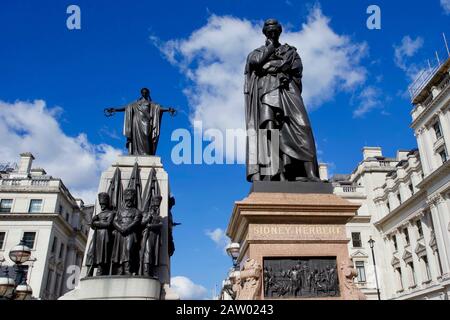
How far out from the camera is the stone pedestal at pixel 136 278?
954 cm

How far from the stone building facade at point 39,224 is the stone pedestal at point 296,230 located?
43.8m

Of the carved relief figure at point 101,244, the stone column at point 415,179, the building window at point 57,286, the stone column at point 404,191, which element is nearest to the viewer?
the carved relief figure at point 101,244

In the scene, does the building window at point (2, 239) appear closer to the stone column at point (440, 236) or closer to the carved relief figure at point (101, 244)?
the carved relief figure at point (101, 244)

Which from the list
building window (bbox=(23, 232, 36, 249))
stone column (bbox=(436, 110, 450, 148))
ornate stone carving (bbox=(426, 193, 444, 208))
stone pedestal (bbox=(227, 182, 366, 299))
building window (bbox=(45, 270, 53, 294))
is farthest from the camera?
building window (bbox=(23, 232, 36, 249))

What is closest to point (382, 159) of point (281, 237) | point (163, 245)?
point (163, 245)

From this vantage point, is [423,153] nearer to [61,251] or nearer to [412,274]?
[412,274]

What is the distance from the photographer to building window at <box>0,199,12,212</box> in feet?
155

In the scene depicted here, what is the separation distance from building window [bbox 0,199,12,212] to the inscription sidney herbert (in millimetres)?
49004

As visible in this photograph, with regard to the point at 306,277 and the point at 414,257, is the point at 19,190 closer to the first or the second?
the point at 414,257

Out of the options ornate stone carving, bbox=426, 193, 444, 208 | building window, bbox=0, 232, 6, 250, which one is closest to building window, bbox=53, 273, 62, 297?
building window, bbox=0, 232, 6, 250

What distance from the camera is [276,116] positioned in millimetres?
7590

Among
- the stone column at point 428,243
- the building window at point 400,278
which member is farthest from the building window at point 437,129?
the building window at point 400,278

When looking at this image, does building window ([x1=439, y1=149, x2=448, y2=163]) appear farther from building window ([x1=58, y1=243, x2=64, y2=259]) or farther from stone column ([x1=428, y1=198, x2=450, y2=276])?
building window ([x1=58, y1=243, x2=64, y2=259])

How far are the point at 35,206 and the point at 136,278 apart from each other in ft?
142
